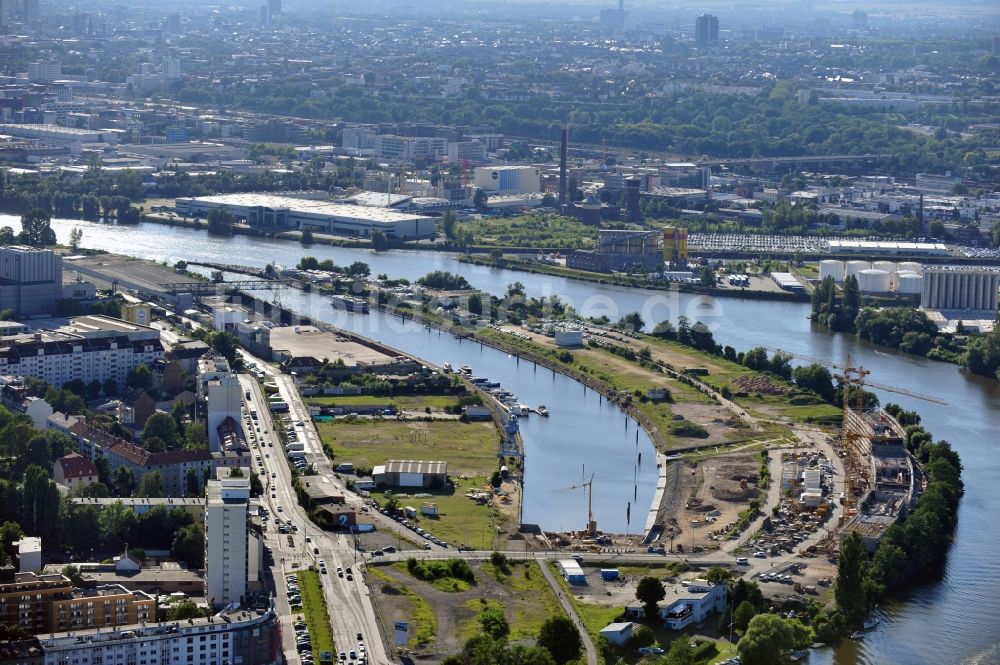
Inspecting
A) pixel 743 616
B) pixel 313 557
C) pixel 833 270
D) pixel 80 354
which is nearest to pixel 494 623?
pixel 743 616

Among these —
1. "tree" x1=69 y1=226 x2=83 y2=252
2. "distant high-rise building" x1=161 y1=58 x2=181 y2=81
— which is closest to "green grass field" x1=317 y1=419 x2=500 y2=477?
"tree" x1=69 y1=226 x2=83 y2=252

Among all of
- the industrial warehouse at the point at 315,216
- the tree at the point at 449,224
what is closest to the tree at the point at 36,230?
the industrial warehouse at the point at 315,216

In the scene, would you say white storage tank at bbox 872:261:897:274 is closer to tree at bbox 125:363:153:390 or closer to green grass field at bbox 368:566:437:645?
tree at bbox 125:363:153:390

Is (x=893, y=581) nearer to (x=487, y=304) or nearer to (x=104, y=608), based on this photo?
(x=104, y=608)

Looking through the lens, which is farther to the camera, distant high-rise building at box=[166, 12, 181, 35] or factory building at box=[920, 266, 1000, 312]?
distant high-rise building at box=[166, 12, 181, 35]

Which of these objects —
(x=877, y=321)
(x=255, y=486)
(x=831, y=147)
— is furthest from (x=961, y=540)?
(x=831, y=147)

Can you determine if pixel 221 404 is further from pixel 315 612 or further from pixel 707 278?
pixel 707 278
